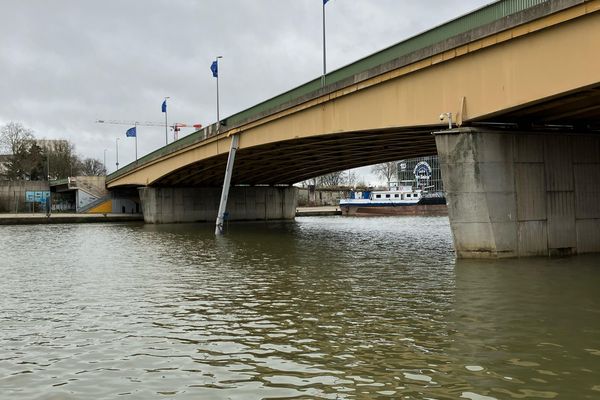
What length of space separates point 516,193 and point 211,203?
52.6 metres

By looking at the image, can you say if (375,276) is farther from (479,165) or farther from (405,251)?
(405,251)

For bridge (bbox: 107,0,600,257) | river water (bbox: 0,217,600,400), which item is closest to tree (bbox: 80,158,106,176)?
bridge (bbox: 107,0,600,257)

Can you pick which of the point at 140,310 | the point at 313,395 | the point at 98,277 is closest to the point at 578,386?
the point at 313,395

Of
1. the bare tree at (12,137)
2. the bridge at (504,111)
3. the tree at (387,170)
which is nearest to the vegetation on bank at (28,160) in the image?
the bare tree at (12,137)

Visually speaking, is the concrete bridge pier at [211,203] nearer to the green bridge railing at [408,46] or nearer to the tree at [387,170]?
the green bridge railing at [408,46]

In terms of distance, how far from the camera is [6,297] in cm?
1575

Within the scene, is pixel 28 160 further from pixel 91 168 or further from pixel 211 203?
pixel 211 203

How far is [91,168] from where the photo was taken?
488ft

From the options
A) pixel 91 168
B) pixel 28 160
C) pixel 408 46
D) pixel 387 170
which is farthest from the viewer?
pixel 387 170

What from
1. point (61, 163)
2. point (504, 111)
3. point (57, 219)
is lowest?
point (57, 219)

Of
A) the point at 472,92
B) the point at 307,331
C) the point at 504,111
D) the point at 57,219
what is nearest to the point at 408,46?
the point at 472,92

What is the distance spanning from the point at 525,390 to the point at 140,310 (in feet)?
29.4

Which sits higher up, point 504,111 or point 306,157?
point 306,157

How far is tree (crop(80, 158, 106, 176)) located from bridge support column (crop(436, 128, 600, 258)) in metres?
131
